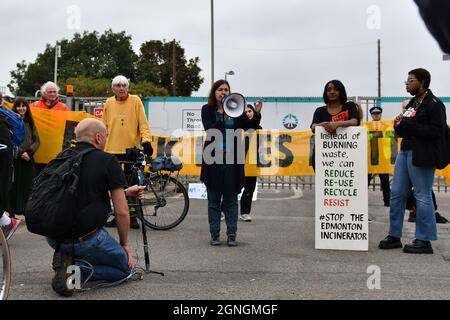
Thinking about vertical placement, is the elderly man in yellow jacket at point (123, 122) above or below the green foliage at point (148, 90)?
below

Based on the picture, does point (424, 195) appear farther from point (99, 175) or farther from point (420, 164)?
point (99, 175)

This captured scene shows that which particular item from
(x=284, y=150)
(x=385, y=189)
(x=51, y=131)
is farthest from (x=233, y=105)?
(x=284, y=150)

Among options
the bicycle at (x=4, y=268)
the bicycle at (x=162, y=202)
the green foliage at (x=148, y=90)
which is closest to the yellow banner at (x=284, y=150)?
the bicycle at (x=162, y=202)

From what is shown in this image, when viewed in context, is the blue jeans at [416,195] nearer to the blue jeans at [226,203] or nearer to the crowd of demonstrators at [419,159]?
the crowd of demonstrators at [419,159]

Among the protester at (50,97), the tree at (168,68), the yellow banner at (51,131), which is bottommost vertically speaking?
the yellow banner at (51,131)

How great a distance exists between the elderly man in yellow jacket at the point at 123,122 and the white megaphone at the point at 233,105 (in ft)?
5.15

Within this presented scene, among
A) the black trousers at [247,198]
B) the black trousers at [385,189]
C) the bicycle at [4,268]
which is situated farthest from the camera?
the black trousers at [385,189]

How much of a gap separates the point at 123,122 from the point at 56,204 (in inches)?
134

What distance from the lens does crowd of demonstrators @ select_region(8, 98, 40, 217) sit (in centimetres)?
715

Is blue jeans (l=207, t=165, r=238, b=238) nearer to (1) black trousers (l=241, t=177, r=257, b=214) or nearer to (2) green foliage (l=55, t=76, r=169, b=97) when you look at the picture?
(1) black trousers (l=241, t=177, r=257, b=214)

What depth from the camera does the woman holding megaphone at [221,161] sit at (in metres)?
6.22

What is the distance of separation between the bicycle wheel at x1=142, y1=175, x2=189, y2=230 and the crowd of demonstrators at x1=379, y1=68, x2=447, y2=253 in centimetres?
266

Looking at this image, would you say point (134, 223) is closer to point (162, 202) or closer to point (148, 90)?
point (162, 202)

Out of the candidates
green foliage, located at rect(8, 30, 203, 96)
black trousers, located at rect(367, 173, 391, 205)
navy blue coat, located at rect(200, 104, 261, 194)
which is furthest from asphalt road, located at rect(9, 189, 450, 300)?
green foliage, located at rect(8, 30, 203, 96)
